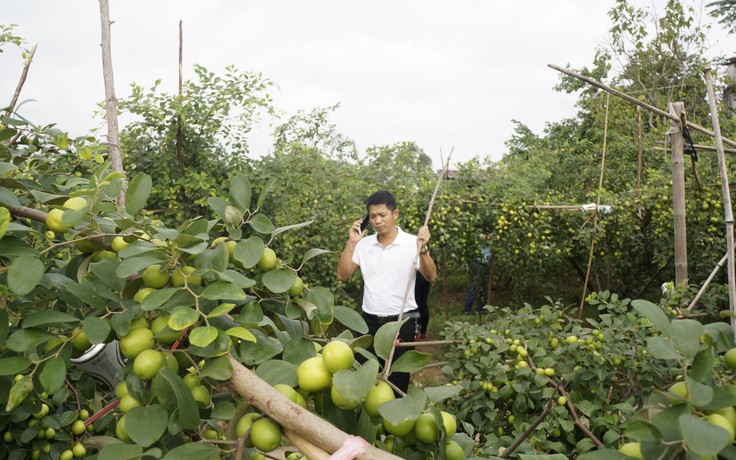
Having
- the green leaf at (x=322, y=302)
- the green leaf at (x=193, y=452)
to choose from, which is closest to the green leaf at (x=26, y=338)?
the green leaf at (x=193, y=452)

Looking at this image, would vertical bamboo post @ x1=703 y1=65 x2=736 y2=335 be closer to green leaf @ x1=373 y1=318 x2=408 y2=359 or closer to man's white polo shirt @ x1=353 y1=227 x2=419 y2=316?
green leaf @ x1=373 y1=318 x2=408 y2=359

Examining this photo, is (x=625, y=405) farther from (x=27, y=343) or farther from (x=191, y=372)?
(x=27, y=343)

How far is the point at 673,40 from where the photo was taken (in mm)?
10453

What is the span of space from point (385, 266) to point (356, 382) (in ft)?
8.73

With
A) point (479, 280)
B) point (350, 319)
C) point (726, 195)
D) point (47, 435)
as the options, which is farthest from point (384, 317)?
point (479, 280)

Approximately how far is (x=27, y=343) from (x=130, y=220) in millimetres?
197

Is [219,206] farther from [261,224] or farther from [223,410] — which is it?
[223,410]

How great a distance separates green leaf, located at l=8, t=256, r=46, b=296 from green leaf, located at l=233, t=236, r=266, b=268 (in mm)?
241

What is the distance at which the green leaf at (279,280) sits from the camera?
830 mm

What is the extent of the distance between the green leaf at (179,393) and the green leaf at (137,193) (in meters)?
0.27

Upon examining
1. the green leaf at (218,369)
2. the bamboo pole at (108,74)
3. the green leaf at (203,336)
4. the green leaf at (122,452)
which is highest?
the bamboo pole at (108,74)

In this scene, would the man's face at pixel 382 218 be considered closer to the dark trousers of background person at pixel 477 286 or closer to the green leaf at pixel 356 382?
the green leaf at pixel 356 382

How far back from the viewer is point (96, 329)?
2.42 ft

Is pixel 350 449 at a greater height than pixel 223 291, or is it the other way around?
pixel 223 291
